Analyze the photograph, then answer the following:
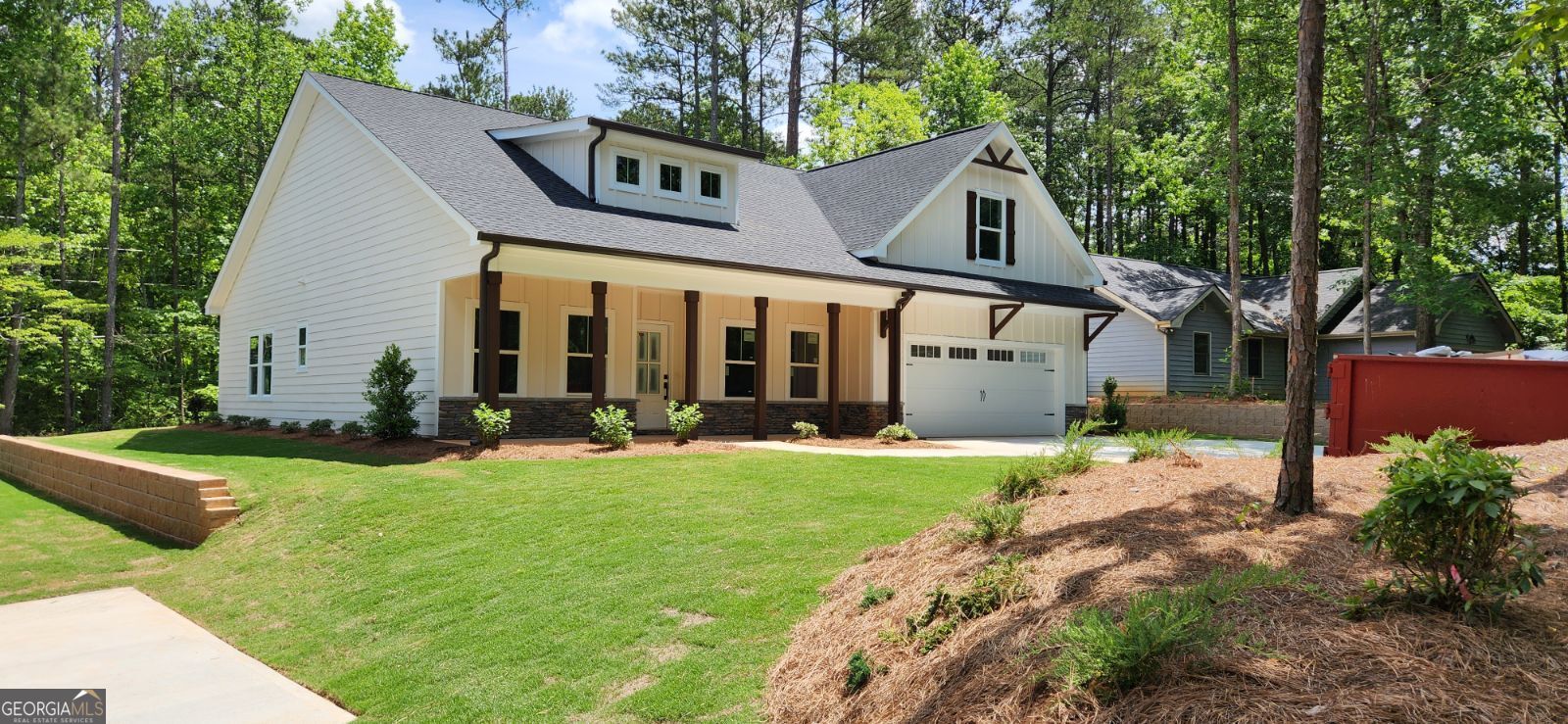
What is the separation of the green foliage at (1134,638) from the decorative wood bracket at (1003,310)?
1493 cm

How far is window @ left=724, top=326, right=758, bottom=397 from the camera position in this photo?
17.5 m

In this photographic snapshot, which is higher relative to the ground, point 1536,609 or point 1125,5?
point 1125,5

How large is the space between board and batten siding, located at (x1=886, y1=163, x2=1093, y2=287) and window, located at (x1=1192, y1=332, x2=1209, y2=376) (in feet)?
28.1

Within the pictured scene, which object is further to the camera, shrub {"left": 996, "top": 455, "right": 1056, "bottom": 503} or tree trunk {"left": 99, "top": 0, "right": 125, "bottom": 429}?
tree trunk {"left": 99, "top": 0, "right": 125, "bottom": 429}

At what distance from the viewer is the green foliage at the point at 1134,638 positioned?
3406mm

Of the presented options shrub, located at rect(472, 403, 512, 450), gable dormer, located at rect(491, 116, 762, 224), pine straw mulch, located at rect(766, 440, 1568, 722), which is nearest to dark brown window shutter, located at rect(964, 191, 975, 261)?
gable dormer, located at rect(491, 116, 762, 224)

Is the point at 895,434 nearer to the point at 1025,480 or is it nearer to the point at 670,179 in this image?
the point at 670,179

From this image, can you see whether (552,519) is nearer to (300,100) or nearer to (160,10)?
(300,100)

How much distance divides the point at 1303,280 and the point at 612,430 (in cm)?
904

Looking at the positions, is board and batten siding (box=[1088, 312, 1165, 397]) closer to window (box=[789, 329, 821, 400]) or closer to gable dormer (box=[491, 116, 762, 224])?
window (box=[789, 329, 821, 400])

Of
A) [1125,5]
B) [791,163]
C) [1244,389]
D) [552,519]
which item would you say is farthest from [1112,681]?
[1125,5]

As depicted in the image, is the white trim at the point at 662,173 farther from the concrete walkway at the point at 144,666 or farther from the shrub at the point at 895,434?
the concrete walkway at the point at 144,666

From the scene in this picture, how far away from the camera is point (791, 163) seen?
109ft

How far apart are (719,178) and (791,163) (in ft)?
53.7
